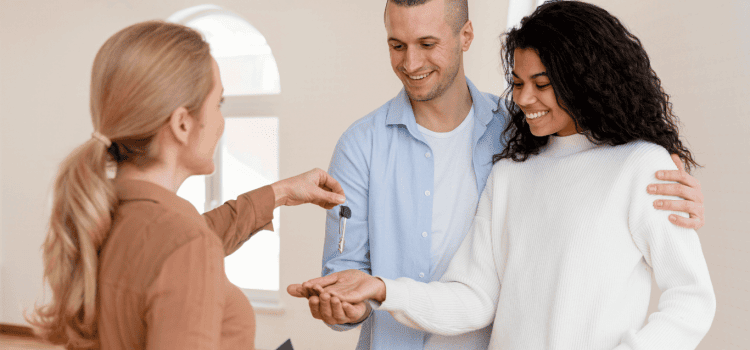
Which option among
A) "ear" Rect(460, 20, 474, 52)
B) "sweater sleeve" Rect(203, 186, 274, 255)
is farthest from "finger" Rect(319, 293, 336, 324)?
"ear" Rect(460, 20, 474, 52)

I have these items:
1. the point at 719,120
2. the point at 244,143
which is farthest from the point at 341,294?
the point at 244,143

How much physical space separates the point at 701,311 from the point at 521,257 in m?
0.38

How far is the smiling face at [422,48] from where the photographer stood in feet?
5.45

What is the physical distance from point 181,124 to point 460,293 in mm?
815

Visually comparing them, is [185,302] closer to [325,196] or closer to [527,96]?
[325,196]

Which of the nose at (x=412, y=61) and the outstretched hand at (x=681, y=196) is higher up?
the nose at (x=412, y=61)

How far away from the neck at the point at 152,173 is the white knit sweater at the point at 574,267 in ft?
→ 2.01

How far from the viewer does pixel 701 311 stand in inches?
43.2

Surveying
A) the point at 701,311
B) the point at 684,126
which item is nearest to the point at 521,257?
the point at 701,311

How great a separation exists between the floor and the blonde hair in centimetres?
414

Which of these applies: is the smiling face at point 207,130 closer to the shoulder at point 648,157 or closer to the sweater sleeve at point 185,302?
the sweater sleeve at point 185,302

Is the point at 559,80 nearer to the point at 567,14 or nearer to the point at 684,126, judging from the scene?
the point at 567,14

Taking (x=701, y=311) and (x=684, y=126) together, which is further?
(x=684, y=126)

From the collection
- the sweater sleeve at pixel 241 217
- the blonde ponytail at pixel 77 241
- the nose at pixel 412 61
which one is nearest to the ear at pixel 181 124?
the blonde ponytail at pixel 77 241
